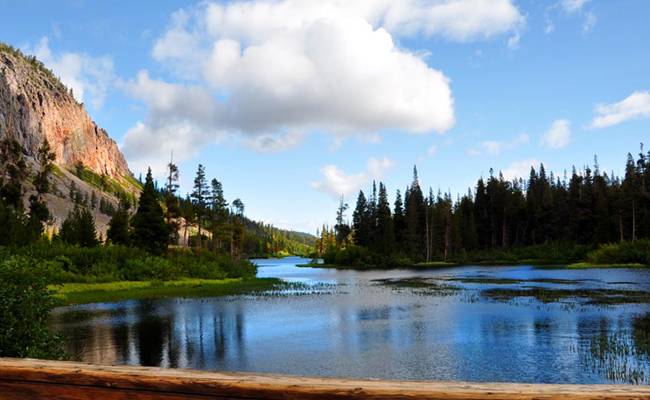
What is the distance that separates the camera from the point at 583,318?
24.0 meters

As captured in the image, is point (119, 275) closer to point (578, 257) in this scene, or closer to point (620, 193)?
point (578, 257)

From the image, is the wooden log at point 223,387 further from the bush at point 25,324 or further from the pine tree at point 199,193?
the pine tree at point 199,193

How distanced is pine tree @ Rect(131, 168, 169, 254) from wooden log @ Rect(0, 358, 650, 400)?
5860 cm

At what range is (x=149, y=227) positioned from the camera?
58.9m

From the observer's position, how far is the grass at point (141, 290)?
3566cm

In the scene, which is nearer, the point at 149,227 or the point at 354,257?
the point at 149,227

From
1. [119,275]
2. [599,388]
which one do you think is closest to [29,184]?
[119,275]

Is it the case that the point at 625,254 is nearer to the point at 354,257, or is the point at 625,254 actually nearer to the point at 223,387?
the point at 354,257

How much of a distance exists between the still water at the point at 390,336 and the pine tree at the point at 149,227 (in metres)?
25.8

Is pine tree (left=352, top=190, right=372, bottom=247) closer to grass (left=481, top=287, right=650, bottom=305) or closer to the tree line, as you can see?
the tree line

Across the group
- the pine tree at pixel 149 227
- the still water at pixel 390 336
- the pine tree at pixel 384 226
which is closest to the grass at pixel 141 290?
the still water at pixel 390 336

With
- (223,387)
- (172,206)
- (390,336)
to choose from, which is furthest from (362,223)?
(223,387)

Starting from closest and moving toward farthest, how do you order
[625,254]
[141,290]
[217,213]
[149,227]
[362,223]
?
[141,290], [149,227], [625,254], [217,213], [362,223]

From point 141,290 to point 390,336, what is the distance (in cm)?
2914
